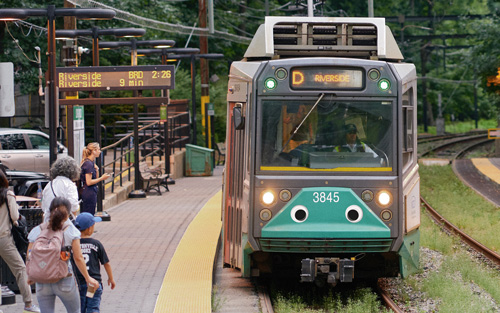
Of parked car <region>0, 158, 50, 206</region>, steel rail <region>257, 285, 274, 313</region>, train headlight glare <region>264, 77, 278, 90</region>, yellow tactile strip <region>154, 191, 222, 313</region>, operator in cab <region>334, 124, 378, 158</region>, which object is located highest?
train headlight glare <region>264, 77, 278, 90</region>

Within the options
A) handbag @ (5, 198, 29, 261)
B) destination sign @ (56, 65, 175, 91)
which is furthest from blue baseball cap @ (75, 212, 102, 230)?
destination sign @ (56, 65, 175, 91)

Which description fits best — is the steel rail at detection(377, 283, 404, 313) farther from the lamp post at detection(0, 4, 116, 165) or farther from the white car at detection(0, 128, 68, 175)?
the white car at detection(0, 128, 68, 175)

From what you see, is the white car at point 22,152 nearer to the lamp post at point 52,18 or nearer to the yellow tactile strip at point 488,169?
the lamp post at point 52,18

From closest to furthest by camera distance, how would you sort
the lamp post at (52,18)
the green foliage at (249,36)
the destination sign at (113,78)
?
the lamp post at (52,18), the destination sign at (113,78), the green foliage at (249,36)

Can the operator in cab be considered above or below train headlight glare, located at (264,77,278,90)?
below

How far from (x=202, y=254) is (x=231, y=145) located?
2.29 metres

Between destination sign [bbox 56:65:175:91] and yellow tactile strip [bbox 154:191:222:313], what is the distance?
3129 mm

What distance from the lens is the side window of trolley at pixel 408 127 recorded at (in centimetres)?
1050

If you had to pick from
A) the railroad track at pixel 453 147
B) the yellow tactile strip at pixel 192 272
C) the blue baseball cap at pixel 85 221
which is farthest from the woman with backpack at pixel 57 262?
the railroad track at pixel 453 147

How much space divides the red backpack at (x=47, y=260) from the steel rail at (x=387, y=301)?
169 inches

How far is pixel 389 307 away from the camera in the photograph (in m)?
10.6

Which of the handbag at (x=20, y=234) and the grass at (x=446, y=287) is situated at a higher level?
the handbag at (x=20, y=234)

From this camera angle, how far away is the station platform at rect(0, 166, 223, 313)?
10180 millimetres

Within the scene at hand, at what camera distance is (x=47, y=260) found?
24.1 feet
